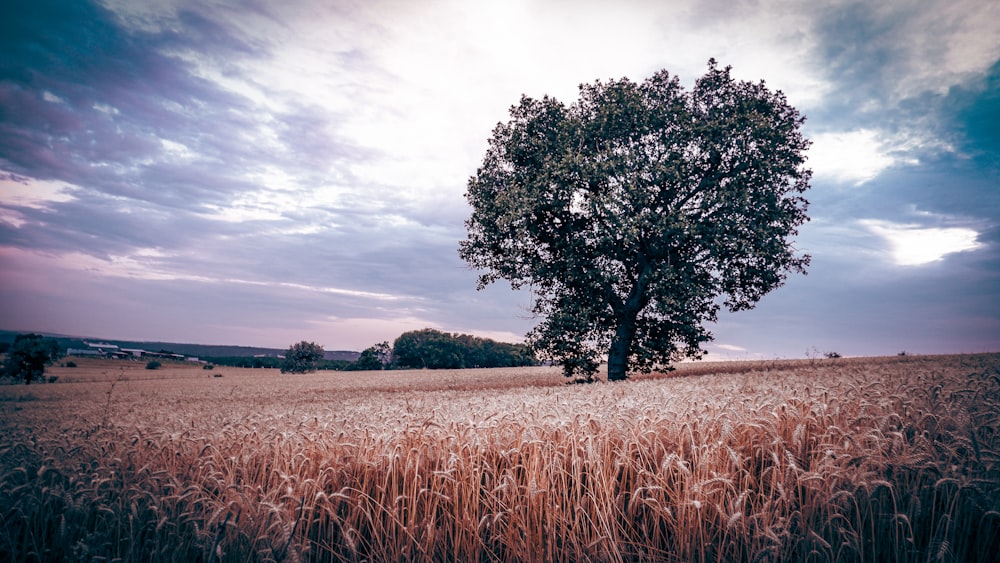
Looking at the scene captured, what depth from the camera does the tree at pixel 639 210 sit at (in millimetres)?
17547

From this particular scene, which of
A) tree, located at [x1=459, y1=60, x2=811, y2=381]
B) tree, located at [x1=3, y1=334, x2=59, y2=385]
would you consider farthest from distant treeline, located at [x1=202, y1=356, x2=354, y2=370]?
tree, located at [x1=459, y1=60, x2=811, y2=381]


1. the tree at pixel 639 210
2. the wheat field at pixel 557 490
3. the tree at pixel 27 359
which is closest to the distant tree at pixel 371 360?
the tree at pixel 27 359

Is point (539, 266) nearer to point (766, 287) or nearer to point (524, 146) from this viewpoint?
point (524, 146)

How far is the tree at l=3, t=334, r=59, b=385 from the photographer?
41.1 metres

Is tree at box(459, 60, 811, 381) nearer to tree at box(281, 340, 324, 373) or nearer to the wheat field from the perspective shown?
the wheat field

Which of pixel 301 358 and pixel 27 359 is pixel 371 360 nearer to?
pixel 301 358

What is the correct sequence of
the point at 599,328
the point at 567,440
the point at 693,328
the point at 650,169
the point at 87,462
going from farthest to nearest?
the point at 599,328 → the point at 693,328 → the point at 650,169 → the point at 87,462 → the point at 567,440

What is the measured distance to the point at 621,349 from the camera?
1992 cm

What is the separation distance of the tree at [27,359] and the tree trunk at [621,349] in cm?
5248

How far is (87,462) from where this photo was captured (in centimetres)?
526

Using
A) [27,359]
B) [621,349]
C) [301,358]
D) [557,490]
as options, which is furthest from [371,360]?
[557,490]

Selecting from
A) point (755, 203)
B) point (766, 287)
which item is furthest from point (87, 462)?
point (766, 287)

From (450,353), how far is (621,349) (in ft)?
217

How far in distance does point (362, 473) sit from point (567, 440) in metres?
2.05
